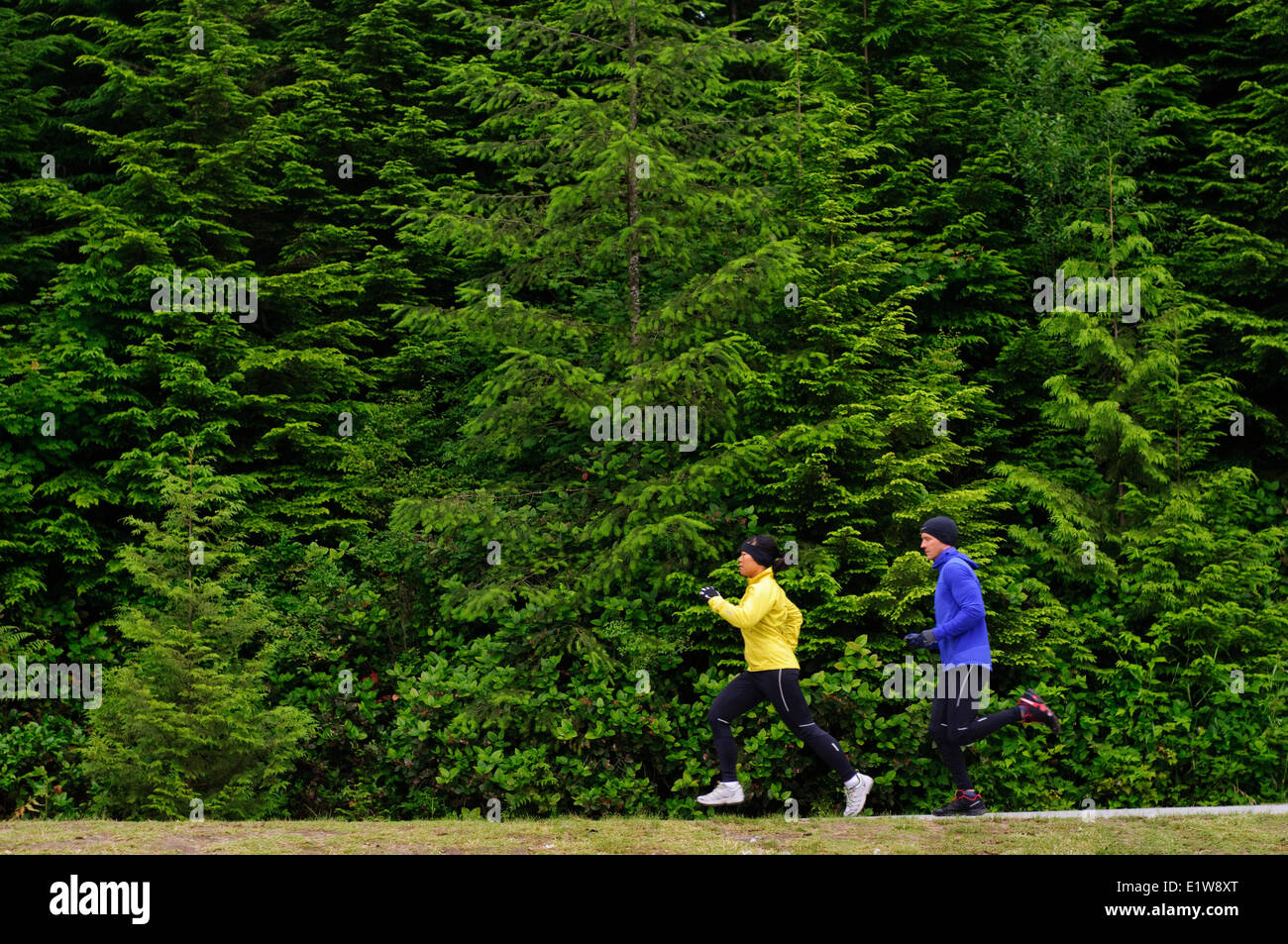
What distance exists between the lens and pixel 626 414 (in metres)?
10.4

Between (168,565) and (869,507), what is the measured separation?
7.80 meters

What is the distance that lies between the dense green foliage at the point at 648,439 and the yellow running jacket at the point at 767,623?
244 centimetres

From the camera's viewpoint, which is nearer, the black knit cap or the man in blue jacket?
the man in blue jacket

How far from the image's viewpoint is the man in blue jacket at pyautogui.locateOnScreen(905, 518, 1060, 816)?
692 cm

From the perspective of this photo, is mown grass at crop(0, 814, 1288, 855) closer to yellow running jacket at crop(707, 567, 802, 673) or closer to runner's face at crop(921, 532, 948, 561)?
yellow running jacket at crop(707, 567, 802, 673)

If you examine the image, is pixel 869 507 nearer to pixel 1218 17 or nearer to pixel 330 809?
pixel 330 809

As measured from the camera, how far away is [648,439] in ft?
34.9

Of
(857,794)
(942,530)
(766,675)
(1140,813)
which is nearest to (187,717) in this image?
(766,675)

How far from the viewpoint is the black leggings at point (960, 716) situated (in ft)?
23.1

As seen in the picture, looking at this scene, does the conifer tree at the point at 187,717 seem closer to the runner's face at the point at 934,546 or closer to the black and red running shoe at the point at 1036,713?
the runner's face at the point at 934,546

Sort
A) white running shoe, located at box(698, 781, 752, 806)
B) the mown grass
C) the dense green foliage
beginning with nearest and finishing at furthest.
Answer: the mown grass, white running shoe, located at box(698, 781, 752, 806), the dense green foliage

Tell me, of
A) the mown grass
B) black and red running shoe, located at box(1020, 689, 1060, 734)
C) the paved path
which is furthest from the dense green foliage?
black and red running shoe, located at box(1020, 689, 1060, 734)

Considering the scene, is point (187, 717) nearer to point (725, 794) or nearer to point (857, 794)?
point (725, 794)

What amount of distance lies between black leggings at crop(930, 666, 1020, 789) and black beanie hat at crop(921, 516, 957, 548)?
0.93m
